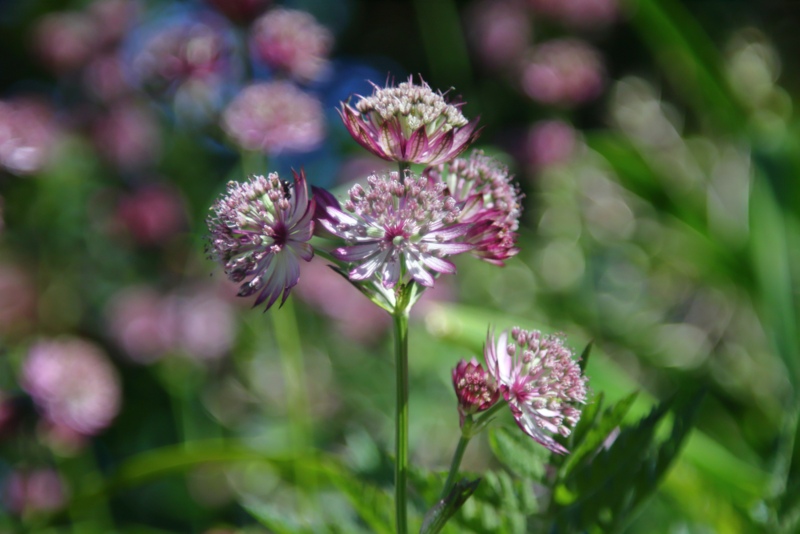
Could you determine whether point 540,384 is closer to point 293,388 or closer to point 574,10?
point 293,388

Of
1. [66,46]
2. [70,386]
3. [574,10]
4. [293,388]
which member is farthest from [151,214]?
[574,10]

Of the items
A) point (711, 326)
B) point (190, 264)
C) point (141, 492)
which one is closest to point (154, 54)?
point (190, 264)

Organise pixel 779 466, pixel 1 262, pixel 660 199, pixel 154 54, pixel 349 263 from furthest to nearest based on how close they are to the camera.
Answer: pixel 1 262
pixel 660 199
pixel 154 54
pixel 779 466
pixel 349 263

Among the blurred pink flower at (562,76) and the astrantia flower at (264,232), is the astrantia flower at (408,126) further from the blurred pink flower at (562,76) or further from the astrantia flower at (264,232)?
the blurred pink flower at (562,76)

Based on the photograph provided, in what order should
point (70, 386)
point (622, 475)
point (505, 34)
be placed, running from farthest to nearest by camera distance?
point (505, 34) → point (70, 386) → point (622, 475)

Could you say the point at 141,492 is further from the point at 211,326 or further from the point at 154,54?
the point at 154,54

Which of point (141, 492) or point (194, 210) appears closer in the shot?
point (141, 492)

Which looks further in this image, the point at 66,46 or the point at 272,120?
the point at 66,46
